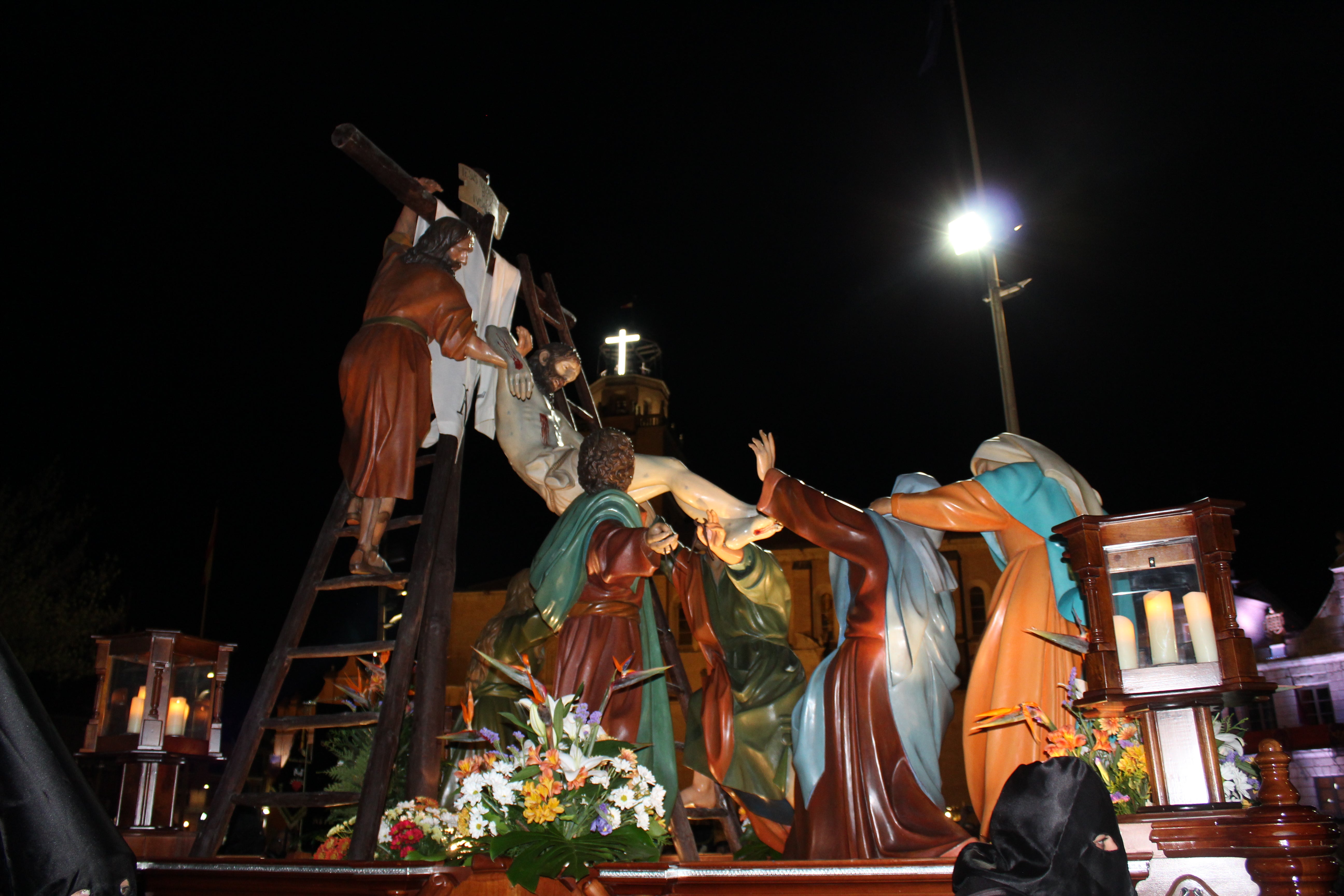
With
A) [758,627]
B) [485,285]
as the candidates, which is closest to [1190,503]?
[758,627]

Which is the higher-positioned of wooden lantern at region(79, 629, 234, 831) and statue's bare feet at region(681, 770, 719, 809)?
wooden lantern at region(79, 629, 234, 831)

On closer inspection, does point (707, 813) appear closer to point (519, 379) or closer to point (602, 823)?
point (602, 823)

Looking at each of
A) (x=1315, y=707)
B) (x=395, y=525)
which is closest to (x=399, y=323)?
(x=395, y=525)

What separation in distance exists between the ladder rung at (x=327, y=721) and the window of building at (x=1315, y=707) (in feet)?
92.9

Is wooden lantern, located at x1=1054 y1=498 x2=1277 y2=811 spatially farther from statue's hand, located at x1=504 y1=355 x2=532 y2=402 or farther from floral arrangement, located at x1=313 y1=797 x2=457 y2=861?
statue's hand, located at x1=504 y1=355 x2=532 y2=402

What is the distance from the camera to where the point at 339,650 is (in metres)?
5.51

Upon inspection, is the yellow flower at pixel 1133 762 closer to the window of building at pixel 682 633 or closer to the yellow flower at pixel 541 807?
the yellow flower at pixel 541 807

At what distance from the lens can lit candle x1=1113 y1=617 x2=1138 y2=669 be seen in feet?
12.9

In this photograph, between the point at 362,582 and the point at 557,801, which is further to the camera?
the point at 362,582

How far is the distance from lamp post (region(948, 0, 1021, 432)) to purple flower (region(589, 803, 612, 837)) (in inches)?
255

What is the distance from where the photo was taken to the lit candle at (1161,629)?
3.87 meters

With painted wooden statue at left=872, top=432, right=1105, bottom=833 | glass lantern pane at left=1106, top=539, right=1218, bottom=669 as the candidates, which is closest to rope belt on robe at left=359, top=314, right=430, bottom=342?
painted wooden statue at left=872, top=432, right=1105, bottom=833

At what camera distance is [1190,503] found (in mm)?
4047

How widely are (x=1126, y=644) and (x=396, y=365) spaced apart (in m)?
4.44
